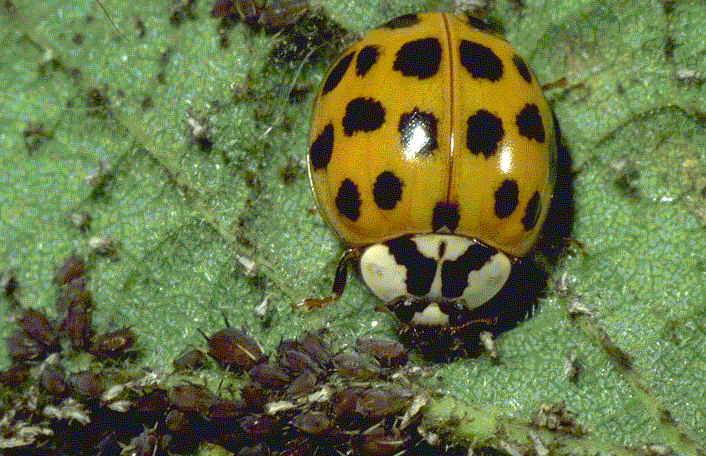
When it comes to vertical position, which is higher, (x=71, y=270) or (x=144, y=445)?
(x=71, y=270)

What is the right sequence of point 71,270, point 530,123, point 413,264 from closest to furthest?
1. point 530,123
2. point 413,264
3. point 71,270

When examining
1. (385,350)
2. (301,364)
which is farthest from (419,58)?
(301,364)

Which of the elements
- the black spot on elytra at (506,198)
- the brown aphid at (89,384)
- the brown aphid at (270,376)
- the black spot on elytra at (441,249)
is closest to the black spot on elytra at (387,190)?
the black spot on elytra at (441,249)

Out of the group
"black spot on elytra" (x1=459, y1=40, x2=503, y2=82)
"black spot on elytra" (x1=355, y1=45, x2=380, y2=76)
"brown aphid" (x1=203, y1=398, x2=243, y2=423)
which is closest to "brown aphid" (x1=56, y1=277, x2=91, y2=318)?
"brown aphid" (x1=203, y1=398, x2=243, y2=423)

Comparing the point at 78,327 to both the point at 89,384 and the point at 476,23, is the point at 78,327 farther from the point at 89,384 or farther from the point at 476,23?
the point at 476,23

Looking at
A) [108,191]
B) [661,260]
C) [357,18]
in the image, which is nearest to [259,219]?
[108,191]

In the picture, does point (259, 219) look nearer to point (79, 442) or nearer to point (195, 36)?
point (195, 36)
